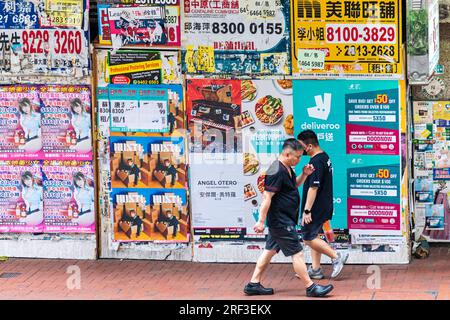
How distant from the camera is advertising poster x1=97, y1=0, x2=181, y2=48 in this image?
14141 mm

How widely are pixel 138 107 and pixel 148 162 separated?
660 millimetres

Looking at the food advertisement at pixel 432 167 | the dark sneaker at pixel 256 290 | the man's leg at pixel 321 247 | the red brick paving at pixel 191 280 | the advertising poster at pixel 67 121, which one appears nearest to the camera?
the dark sneaker at pixel 256 290

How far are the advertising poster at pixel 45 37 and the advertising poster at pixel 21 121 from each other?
0.83 feet

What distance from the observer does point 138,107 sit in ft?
47.1

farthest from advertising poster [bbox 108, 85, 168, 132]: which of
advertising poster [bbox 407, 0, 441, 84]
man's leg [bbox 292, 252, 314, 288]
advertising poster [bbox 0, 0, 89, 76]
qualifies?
advertising poster [bbox 407, 0, 441, 84]

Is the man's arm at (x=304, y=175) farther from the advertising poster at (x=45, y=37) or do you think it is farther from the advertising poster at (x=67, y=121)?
the advertising poster at (x=45, y=37)

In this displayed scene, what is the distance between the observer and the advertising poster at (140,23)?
14.1m

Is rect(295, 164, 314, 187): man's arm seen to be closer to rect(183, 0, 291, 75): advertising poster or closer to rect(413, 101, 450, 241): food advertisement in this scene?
rect(183, 0, 291, 75): advertising poster

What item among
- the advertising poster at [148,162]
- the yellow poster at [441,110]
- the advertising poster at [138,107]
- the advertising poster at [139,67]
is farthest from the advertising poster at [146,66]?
the yellow poster at [441,110]

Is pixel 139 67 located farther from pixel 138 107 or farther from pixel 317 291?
pixel 317 291

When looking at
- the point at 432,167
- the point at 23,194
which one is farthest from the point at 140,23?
the point at 432,167

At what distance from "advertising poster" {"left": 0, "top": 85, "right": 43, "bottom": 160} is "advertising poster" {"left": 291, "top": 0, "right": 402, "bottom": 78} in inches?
126

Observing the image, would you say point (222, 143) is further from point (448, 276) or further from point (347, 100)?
point (448, 276)

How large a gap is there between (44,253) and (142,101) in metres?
2.22
